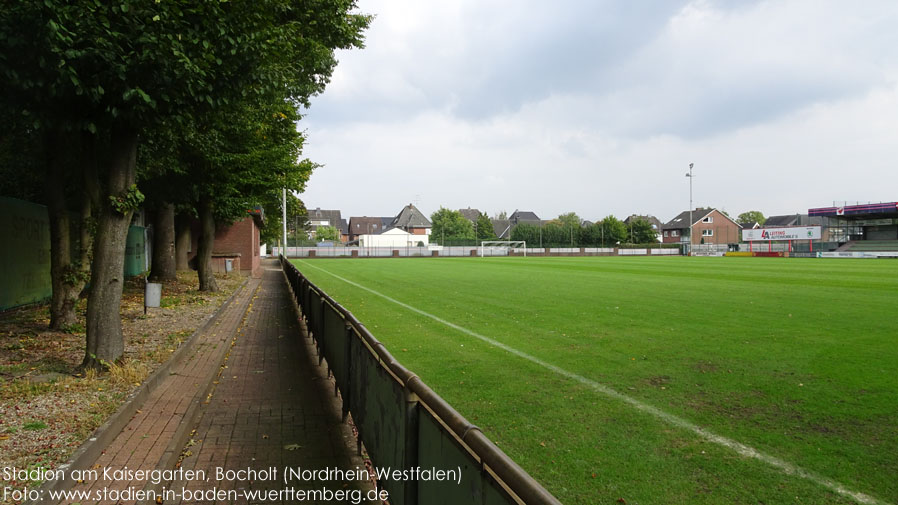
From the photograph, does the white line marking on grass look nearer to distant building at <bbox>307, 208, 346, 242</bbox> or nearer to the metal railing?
the metal railing

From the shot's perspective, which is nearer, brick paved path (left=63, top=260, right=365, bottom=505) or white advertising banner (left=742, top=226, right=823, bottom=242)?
brick paved path (left=63, top=260, right=365, bottom=505)

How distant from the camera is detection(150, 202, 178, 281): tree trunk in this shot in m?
19.1

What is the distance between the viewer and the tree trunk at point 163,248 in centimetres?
1914

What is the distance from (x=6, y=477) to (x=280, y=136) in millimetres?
Result: 17096

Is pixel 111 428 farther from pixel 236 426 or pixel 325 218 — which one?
pixel 325 218

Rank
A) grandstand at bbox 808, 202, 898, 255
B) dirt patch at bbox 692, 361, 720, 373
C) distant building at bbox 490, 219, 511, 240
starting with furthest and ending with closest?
distant building at bbox 490, 219, 511, 240
grandstand at bbox 808, 202, 898, 255
dirt patch at bbox 692, 361, 720, 373

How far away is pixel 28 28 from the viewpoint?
17.6ft

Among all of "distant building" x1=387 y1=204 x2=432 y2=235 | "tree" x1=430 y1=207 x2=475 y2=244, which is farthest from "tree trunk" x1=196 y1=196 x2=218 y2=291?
"distant building" x1=387 y1=204 x2=432 y2=235

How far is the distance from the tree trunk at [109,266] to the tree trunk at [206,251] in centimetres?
1150

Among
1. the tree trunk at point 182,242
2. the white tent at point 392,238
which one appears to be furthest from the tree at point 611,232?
the tree trunk at point 182,242

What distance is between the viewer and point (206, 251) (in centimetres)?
1833

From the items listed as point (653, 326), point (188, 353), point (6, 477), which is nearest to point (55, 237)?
point (188, 353)

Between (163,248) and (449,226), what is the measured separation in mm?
92520

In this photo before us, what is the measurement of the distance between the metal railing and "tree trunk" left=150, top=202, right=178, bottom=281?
1696 cm
